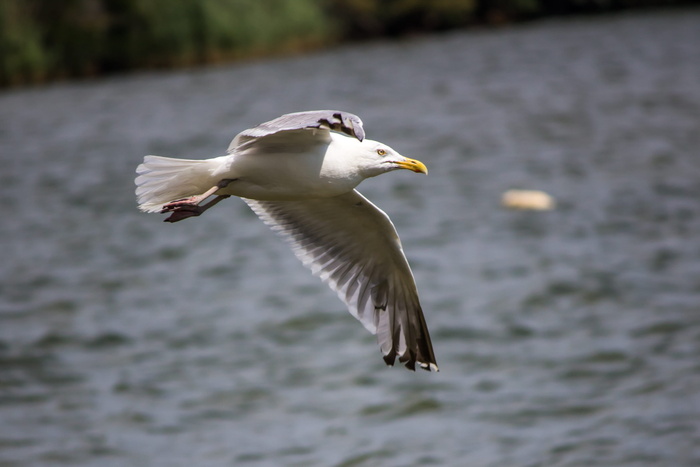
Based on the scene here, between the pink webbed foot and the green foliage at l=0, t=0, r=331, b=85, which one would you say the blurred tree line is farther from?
the pink webbed foot

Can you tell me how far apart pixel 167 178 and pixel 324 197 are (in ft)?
2.37

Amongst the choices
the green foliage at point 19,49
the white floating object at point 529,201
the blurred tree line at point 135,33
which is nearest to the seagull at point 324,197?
the white floating object at point 529,201

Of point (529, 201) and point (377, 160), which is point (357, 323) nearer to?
point (529, 201)

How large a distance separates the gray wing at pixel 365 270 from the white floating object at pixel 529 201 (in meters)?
10.3

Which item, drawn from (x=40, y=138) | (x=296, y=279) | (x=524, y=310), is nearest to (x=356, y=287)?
(x=524, y=310)

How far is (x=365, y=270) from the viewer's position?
5730 mm

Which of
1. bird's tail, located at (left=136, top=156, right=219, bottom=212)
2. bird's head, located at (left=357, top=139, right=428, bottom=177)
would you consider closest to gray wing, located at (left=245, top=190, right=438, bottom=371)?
bird's tail, located at (left=136, top=156, right=219, bottom=212)

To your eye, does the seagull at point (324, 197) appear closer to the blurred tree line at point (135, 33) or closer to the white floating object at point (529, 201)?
the white floating object at point (529, 201)

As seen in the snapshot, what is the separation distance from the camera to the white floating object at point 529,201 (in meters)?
15.7

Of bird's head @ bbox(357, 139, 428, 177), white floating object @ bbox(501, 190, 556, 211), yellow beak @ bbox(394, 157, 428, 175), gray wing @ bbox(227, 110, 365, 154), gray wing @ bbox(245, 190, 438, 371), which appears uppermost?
gray wing @ bbox(227, 110, 365, 154)

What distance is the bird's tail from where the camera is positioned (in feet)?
15.4

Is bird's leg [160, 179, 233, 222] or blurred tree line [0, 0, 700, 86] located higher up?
bird's leg [160, 179, 233, 222]

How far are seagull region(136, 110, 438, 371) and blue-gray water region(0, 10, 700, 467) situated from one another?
3092mm

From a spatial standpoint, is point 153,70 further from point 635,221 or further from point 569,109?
point 635,221
